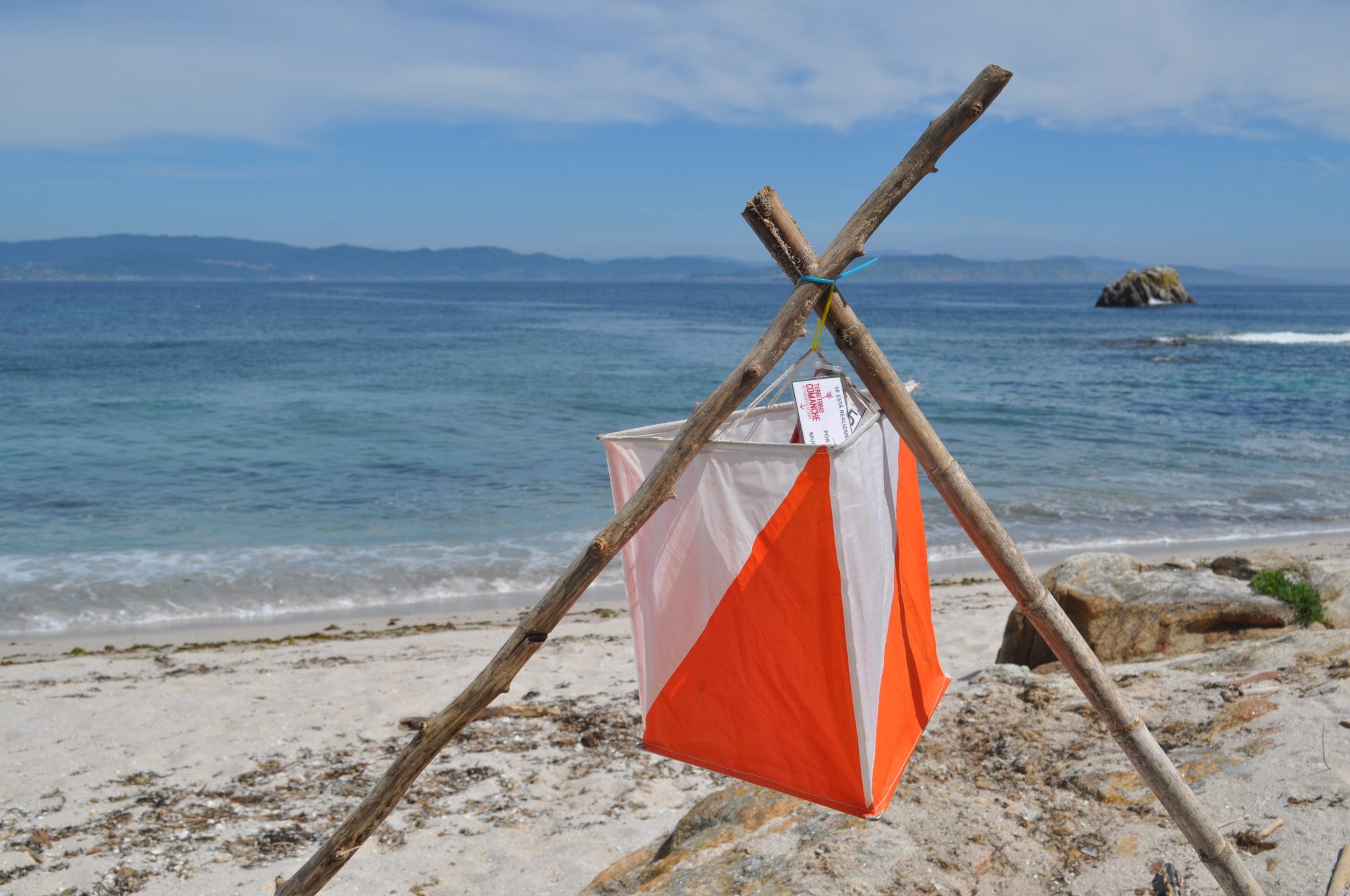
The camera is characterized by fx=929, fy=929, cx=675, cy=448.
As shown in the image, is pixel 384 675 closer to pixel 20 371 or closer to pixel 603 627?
pixel 603 627

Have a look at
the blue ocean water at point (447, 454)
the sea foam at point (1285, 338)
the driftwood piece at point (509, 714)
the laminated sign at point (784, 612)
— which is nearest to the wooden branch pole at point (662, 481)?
the laminated sign at point (784, 612)

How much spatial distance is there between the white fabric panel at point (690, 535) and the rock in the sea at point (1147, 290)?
9348 cm

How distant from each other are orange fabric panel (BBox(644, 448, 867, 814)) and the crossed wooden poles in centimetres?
39

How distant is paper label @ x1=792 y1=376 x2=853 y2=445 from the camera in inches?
123

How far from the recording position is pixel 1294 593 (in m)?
6.07

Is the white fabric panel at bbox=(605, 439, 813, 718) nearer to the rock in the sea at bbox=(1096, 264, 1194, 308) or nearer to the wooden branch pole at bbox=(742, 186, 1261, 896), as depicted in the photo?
the wooden branch pole at bbox=(742, 186, 1261, 896)

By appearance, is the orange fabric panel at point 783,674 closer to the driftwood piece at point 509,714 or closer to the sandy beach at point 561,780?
the sandy beach at point 561,780

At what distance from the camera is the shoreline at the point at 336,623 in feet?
29.2

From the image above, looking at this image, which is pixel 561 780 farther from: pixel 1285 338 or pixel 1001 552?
pixel 1285 338

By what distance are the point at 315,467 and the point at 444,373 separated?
615 inches

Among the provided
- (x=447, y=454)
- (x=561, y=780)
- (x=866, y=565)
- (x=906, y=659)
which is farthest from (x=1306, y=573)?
(x=447, y=454)

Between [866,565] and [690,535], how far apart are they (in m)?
0.59

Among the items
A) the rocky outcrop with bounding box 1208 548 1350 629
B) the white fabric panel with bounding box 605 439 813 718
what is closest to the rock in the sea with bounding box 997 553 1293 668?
the rocky outcrop with bounding box 1208 548 1350 629

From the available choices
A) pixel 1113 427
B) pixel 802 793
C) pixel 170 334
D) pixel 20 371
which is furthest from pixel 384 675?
pixel 170 334
